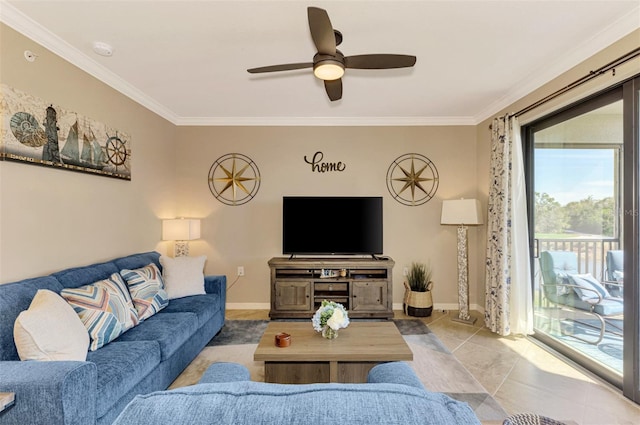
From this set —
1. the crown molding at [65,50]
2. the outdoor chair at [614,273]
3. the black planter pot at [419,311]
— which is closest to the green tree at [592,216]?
the outdoor chair at [614,273]

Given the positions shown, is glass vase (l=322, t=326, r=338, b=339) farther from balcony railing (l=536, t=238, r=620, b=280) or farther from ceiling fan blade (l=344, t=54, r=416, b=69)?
balcony railing (l=536, t=238, r=620, b=280)

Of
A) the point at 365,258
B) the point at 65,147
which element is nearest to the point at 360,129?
the point at 365,258

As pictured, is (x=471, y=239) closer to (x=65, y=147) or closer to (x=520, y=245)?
(x=520, y=245)

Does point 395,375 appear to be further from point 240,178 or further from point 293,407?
point 240,178

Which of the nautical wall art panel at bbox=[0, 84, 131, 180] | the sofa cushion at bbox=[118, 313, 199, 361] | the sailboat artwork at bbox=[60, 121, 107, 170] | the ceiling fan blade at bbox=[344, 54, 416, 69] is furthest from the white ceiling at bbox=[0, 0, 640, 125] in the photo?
the sofa cushion at bbox=[118, 313, 199, 361]

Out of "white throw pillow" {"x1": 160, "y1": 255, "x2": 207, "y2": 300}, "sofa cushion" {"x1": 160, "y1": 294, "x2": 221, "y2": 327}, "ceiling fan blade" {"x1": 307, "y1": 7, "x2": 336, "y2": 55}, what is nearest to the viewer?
"ceiling fan blade" {"x1": 307, "y1": 7, "x2": 336, "y2": 55}

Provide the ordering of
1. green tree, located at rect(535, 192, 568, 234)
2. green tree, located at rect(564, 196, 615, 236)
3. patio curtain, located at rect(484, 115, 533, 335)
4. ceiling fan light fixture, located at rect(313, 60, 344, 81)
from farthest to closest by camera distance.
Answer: patio curtain, located at rect(484, 115, 533, 335)
green tree, located at rect(535, 192, 568, 234)
green tree, located at rect(564, 196, 615, 236)
ceiling fan light fixture, located at rect(313, 60, 344, 81)

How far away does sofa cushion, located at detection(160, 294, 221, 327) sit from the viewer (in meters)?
2.88

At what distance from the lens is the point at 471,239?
174 inches

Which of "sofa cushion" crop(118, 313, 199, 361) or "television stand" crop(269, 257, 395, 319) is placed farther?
"television stand" crop(269, 257, 395, 319)

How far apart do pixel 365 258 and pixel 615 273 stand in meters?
2.45

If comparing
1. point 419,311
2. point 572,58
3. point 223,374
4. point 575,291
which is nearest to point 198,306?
A: point 223,374

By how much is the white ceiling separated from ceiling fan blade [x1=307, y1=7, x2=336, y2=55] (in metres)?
0.32

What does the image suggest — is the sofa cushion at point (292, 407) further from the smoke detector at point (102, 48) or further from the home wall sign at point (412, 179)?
the home wall sign at point (412, 179)
